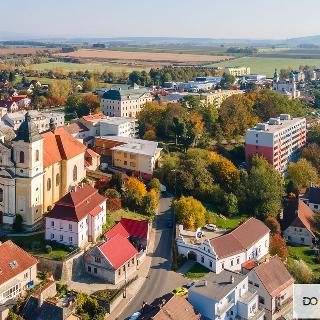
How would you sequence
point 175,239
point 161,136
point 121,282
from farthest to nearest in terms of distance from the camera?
point 161,136 → point 175,239 → point 121,282

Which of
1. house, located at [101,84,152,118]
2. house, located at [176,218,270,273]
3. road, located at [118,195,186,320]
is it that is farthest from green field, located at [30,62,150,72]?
house, located at [176,218,270,273]

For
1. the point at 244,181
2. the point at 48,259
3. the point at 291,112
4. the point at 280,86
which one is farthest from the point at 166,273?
the point at 280,86

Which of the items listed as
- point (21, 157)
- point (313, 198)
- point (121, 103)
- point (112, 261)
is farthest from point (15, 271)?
point (121, 103)

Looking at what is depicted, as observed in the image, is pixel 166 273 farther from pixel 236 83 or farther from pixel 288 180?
pixel 236 83

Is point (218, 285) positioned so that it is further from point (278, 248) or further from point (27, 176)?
point (27, 176)

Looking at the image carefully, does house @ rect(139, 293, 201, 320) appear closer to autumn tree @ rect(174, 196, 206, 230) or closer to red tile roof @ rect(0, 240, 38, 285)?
red tile roof @ rect(0, 240, 38, 285)

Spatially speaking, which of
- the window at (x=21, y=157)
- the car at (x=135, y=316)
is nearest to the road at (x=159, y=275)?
the car at (x=135, y=316)
